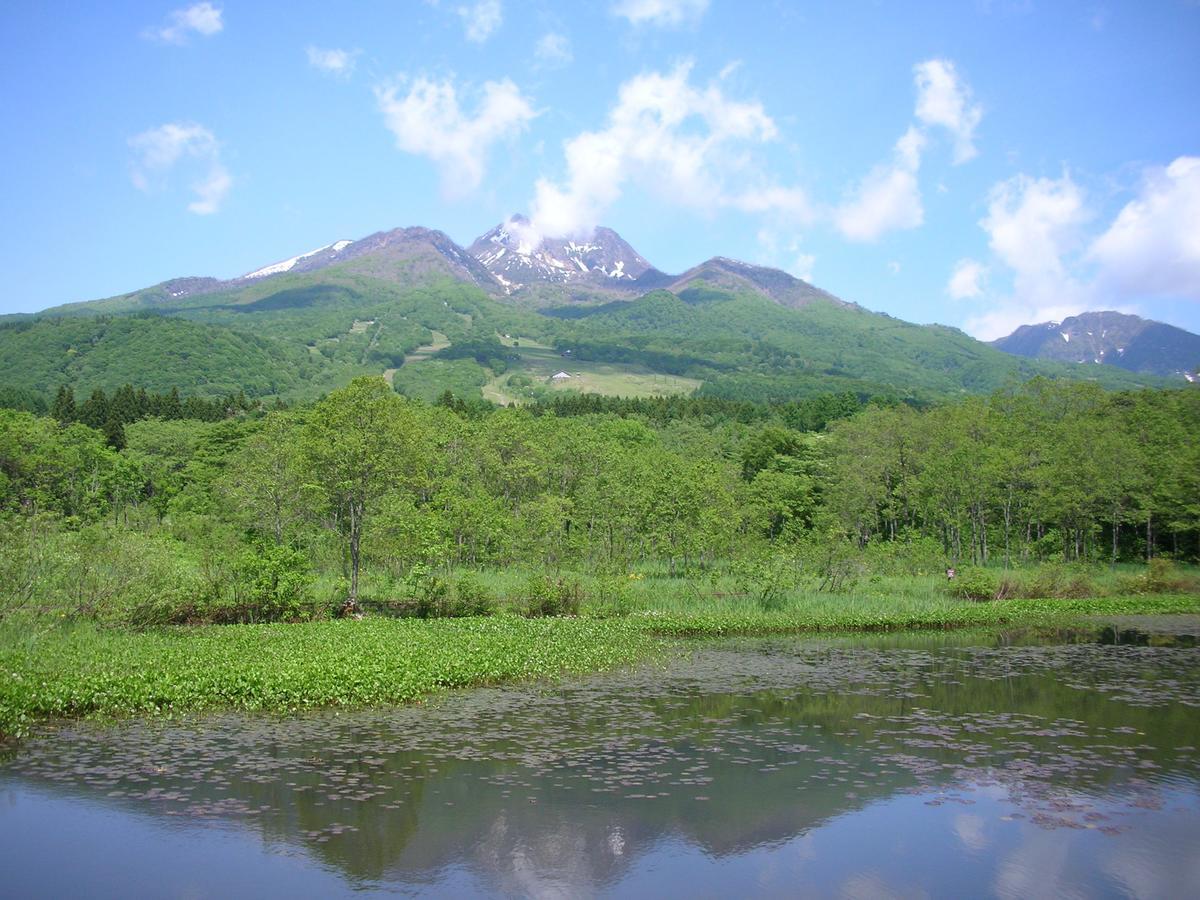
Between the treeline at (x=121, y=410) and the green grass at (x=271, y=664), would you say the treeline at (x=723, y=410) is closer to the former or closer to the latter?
the treeline at (x=121, y=410)

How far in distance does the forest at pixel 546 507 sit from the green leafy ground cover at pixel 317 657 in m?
2.64

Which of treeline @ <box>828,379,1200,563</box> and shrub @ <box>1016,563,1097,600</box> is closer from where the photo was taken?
shrub @ <box>1016,563,1097,600</box>

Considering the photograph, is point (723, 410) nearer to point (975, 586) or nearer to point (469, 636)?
point (975, 586)

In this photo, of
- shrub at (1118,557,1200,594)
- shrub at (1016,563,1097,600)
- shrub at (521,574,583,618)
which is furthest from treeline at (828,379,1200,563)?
shrub at (521,574,583,618)

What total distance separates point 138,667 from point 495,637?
9498 millimetres

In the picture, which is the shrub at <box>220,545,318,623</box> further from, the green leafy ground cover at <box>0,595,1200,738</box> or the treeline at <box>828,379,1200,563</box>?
the treeline at <box>828,379,1200,563</box>

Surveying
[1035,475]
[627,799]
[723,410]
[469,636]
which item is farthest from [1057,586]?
[723,410]

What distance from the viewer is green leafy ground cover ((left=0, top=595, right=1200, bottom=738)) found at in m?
17.4

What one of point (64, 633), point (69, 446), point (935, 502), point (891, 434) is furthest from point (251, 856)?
point (69, 446)

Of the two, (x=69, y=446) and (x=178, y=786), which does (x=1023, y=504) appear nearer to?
(x=178, y=786)

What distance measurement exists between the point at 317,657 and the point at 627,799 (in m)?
10.4

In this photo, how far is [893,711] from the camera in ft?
63.3

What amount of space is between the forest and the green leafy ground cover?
8.66ft

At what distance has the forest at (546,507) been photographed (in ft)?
96.6
